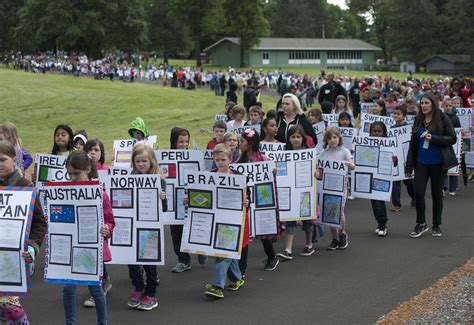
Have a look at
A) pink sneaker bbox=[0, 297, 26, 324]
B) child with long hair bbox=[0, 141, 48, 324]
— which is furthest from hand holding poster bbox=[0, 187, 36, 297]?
pink sneaker bbox=[0, 297, 26, 324]

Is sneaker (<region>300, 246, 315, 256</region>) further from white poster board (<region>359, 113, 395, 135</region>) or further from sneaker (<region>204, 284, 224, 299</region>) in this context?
white poster board (<region>359, 113, 395, 135</region>)

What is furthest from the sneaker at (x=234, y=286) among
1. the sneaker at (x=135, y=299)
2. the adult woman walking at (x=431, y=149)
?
the adult woman walking at (x=431, y=149)

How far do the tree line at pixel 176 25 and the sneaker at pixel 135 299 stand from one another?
253 ft

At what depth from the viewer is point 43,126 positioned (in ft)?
112

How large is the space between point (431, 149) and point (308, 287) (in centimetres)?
373

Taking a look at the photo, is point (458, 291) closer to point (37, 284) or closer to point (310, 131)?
point (310, 131)

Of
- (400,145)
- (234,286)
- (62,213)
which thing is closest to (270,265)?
(234,286)

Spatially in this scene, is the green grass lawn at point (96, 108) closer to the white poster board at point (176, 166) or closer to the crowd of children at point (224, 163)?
the crowd of children at point (224, 163)

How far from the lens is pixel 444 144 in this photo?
11.3 m

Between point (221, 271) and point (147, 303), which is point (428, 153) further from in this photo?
point (147, 303)

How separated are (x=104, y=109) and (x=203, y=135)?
1305 centimetres

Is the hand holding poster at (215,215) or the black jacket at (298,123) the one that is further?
the black jacket at (298,123)

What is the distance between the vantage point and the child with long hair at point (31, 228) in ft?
20.8

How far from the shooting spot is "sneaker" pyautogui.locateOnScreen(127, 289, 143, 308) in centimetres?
826
